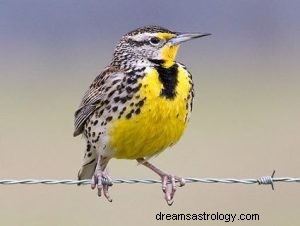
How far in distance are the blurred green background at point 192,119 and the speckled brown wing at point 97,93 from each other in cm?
168

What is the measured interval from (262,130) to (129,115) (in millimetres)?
4223

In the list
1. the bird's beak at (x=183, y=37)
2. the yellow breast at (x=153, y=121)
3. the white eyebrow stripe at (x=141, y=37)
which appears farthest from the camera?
the white eyebrow stripe at (x=141, y=37)

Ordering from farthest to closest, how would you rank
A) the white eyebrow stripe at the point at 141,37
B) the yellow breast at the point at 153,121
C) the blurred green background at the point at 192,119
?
the blurred green background at the point at 192,119
the white eyebrow stripe at the point at 141,37
the yellow breast at the point at 153,121

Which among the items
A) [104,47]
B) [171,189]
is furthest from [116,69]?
[104,47]

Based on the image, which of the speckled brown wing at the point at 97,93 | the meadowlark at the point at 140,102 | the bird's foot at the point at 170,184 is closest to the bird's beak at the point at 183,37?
the meadowlark at the point at 140,102

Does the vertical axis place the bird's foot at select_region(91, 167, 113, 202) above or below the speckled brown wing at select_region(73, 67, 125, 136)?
below

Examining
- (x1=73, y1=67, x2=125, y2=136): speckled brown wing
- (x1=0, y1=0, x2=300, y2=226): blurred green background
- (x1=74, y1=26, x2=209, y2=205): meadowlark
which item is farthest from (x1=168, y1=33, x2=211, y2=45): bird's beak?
(x1=0, y1=0, x2=300, y2=226): blurred green background

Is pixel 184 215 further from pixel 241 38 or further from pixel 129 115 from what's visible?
pixel 241 38

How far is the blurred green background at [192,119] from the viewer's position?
7.31 m

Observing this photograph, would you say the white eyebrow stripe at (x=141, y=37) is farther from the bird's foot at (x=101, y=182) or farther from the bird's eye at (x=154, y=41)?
the bird's foot at (x=101, y=182)

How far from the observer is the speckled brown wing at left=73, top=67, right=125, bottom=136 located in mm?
5230

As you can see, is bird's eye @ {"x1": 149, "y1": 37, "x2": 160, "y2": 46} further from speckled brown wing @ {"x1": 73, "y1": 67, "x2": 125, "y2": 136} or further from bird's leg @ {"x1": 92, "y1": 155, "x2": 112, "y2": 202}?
bird's leg @ {"x1": 92, "y1": 155, "x2": 112, "y2": 202}

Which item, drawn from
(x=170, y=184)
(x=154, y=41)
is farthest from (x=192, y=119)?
(x=154, y=41)

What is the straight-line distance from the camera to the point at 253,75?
11.9m
